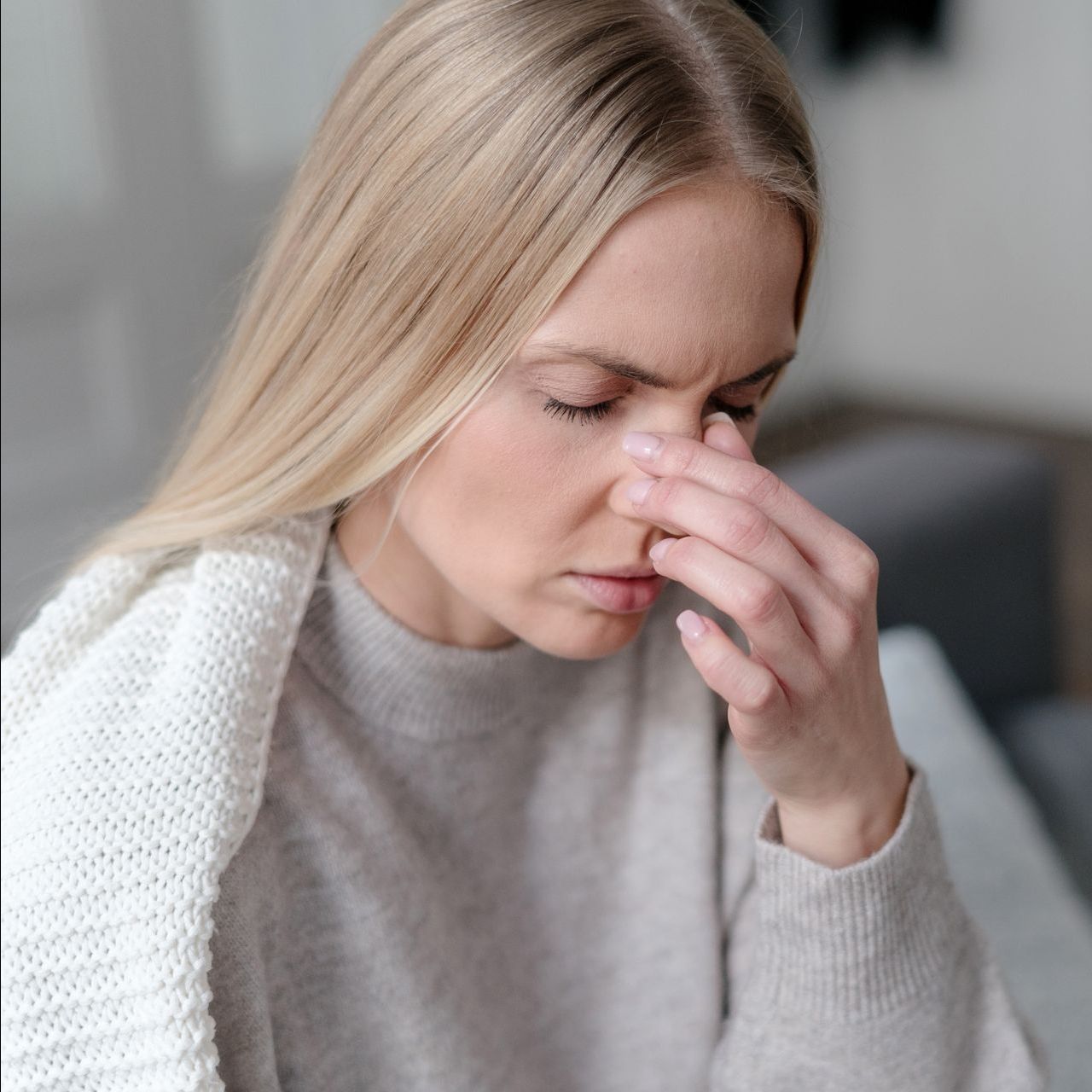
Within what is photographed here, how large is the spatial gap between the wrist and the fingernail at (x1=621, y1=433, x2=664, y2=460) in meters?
0.30

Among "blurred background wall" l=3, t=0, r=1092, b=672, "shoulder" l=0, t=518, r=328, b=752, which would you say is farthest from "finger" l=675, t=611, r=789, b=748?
"blurred background wall" l=3, t=0, r=1092, b=672

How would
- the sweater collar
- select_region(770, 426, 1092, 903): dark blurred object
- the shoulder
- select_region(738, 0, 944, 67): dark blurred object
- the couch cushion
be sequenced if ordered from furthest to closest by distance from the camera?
select_region(738, 0, 944, 67): dark blurred object, select_region(770, 426, 1092, 903): dark blurred object, the couch cushion, the sweater collar, the shoulder

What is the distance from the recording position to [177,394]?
164 cm

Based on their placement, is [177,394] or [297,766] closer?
[297,766]

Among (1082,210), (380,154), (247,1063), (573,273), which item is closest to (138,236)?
(380,154)

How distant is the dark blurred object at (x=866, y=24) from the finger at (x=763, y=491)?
3599 mm

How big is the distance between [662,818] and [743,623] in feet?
1.41

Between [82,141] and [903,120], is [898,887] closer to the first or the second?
[82,141]

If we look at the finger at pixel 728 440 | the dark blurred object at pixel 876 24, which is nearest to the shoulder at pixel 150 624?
the finger at pixel 728 440

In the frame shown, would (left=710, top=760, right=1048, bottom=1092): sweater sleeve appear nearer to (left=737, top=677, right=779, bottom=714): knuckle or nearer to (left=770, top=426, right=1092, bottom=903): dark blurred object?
(left=737, top=677, right=779, bottom=714): knuckle

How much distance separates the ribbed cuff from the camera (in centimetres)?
96

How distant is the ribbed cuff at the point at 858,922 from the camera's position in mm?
963

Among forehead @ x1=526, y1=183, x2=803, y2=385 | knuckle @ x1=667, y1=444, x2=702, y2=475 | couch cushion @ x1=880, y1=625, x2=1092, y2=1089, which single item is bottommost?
couch cushion @ x1=880, y1=625, x2=1092, y2=1089

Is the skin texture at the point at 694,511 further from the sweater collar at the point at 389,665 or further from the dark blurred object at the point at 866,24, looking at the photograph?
the dark blurred object at the point at 866,24
